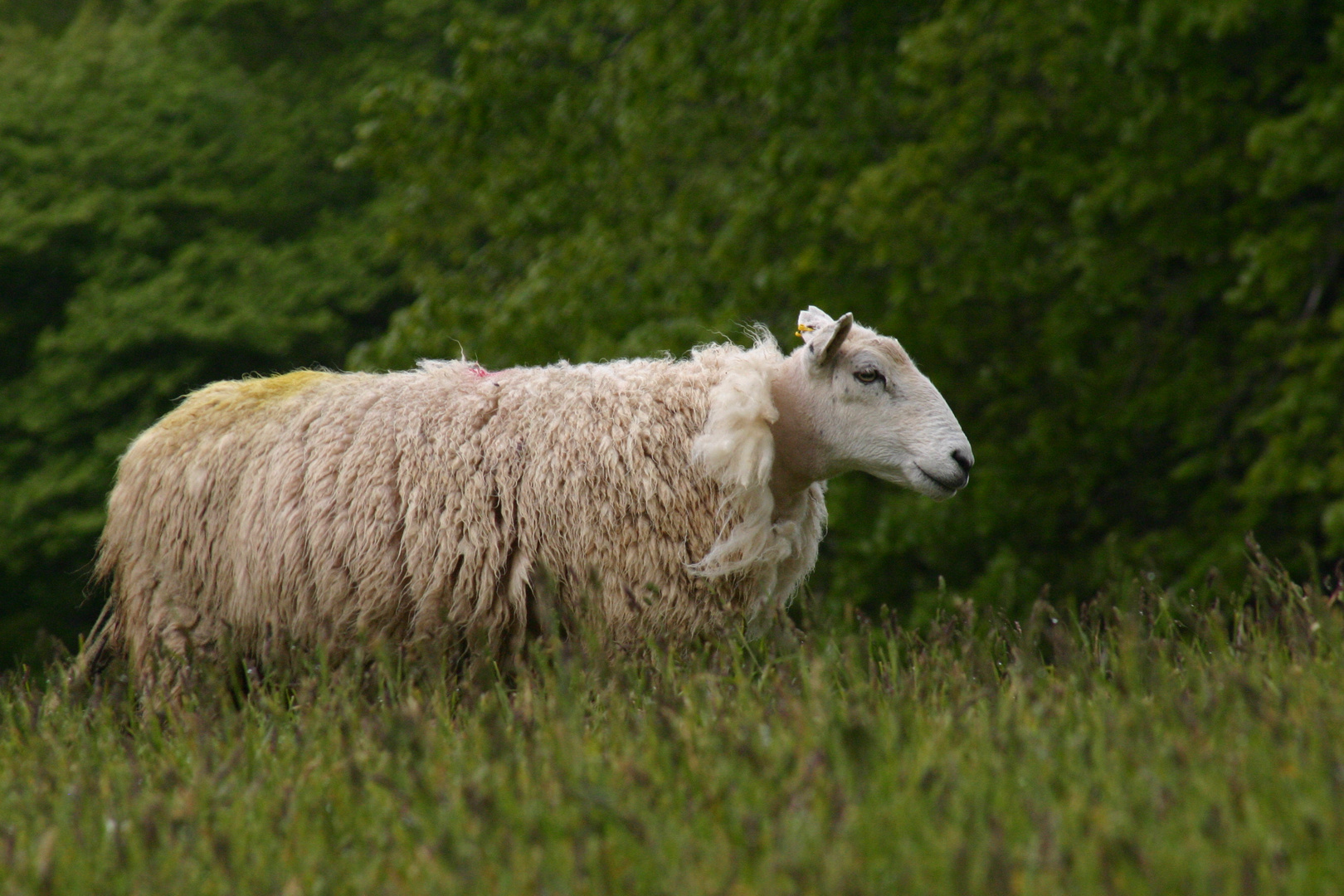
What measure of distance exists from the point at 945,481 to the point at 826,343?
0.69 metres

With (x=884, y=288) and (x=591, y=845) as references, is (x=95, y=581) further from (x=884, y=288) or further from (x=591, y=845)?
(x=884, y=288)

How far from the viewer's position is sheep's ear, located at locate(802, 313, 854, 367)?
17.3ft

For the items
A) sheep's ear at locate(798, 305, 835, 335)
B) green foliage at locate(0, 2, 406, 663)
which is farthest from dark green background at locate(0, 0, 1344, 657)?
sheep's ear at locate(798, 305, 835, 335)

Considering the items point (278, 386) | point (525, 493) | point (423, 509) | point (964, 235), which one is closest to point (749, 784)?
point (525, 493)

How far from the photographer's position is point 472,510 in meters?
5.24

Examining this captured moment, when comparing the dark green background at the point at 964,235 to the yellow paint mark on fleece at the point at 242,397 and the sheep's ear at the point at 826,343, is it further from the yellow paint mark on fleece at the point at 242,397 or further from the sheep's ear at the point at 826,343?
the sheep's ear at the point at 826,343

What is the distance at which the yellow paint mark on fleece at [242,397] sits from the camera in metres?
5.92

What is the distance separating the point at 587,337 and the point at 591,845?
8372 mm

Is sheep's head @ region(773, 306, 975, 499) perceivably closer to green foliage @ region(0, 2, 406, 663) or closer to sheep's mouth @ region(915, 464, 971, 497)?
sheep's mouth @ region(915, 464, 971, 497)

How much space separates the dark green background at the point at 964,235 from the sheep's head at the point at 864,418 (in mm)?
2291

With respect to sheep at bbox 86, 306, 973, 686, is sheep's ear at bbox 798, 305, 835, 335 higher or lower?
higher

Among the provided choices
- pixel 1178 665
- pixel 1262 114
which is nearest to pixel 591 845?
pixel 1178 665

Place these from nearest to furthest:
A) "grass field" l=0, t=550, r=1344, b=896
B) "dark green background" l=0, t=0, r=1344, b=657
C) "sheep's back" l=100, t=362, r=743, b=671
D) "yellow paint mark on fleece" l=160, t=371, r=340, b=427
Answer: "grass field" l=0, t=550, r=1344, b=896
"sheep's back" l=100, t=362, r=743, b=671
"yellow paint mark on fleece" l=160, t=371, r=340, b=427
"dark green background" l=0, t=0, r=1344, b=657

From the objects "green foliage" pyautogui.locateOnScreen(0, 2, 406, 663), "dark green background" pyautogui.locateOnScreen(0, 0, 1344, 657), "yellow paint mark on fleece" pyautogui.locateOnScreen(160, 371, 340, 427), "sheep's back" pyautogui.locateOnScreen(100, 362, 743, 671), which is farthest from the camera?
"green foliage" pyautogui.locateOnScreen(0, 2, 406, 663)
